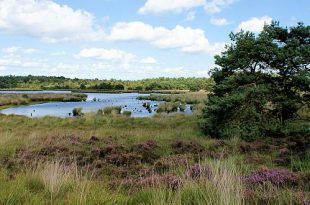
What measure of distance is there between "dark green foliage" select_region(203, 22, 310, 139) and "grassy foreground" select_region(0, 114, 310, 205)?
2.09 m

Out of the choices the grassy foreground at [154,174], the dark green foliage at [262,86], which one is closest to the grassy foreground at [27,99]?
the dark green foliage at [262,86]

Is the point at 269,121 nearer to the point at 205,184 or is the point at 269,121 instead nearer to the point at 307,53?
the point at 307,53

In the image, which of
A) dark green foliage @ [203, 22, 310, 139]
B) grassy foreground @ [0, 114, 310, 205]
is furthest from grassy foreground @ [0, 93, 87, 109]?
grassy foreground @ [0, 114, 310, 205]

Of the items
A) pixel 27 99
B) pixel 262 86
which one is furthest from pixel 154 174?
pixel 27 99

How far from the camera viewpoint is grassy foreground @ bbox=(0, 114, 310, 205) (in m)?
5.61

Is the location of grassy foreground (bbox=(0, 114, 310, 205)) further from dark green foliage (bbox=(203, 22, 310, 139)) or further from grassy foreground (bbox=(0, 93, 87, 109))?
grassy foreground (bbox=(0, 93, 87, 109))

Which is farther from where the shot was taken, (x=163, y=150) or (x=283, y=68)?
(x=283, y=68)

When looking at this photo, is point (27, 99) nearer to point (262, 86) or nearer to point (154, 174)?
point (262, 86)

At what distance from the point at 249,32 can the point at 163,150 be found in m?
9.63

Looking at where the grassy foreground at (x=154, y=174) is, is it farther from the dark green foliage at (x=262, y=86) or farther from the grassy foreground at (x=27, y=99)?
the grassy foreground at (x=27, y=99)

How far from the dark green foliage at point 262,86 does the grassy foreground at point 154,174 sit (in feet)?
6.87

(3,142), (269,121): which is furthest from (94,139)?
(269,121)

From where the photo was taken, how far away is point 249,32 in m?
19.7

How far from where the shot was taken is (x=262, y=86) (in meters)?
18.7
